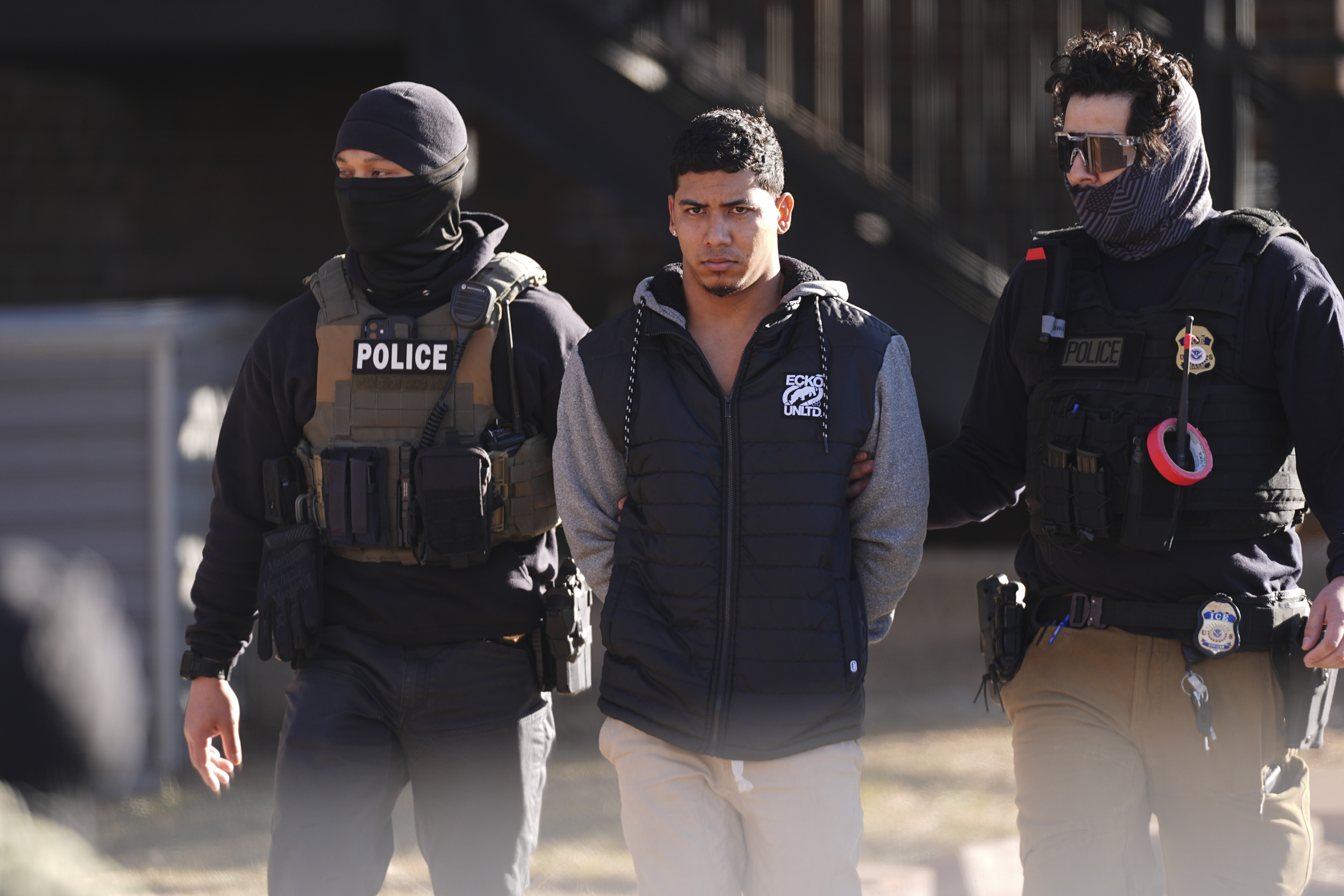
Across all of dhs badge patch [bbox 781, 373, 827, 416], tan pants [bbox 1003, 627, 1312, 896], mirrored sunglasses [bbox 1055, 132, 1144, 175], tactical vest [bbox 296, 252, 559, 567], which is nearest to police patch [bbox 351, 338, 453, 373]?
tactical vest [bbox 296, 252, 559, 567]

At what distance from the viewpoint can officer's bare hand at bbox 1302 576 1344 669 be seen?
261 cm

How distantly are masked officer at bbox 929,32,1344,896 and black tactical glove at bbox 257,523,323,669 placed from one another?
1533 millimetres

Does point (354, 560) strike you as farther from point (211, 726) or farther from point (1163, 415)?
point (1163, 415)

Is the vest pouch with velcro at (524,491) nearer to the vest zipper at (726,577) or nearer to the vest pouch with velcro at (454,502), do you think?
the vest pouch with velcro at (454,502)

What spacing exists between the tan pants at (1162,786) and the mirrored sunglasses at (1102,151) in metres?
0.97

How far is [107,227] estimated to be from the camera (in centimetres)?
841

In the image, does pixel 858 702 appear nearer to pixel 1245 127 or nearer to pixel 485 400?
pixel 485 400

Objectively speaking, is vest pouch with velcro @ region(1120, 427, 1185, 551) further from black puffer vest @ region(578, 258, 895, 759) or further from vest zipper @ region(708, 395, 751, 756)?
vest zipper @ region(708, 395, 751, 756)

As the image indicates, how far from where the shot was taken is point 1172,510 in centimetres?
277

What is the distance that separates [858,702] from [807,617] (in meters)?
0.22

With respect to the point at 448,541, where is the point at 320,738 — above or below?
below

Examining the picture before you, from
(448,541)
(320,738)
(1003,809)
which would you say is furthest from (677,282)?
(1003,809)

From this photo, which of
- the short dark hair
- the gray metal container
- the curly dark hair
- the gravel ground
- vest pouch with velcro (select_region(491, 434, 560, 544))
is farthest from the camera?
the gray metal container

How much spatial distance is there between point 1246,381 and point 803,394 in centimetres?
90
